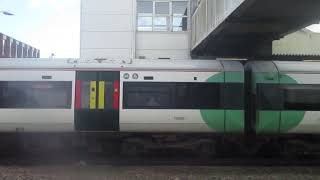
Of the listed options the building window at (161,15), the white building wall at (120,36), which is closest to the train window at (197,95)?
the white building wall at (120,36)

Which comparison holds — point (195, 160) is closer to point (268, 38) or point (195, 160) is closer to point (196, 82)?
point (196, 82)

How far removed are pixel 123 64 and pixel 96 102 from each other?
1.29 m

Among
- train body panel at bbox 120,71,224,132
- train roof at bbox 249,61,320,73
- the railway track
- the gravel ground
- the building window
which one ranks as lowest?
the railway track

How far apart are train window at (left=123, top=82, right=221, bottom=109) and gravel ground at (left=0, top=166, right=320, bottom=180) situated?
231cm

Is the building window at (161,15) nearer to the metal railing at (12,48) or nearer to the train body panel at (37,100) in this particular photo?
the train body panel at (37,100)

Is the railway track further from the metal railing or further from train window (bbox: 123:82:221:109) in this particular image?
the metal railing

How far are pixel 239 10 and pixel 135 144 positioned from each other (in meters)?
4.78

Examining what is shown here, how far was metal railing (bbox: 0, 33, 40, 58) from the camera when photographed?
66.9m

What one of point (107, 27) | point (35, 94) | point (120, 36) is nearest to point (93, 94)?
point (35, 94)

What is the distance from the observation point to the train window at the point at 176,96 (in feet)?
58.5

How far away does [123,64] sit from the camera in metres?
17.9

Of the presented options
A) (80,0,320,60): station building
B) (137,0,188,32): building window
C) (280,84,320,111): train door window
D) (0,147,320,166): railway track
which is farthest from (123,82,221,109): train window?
(137,0,188,32): building window

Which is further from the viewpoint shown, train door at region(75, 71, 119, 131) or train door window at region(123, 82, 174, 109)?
train door window at region(123, 82, 174, 109)

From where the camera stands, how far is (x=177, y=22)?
1441 inches
